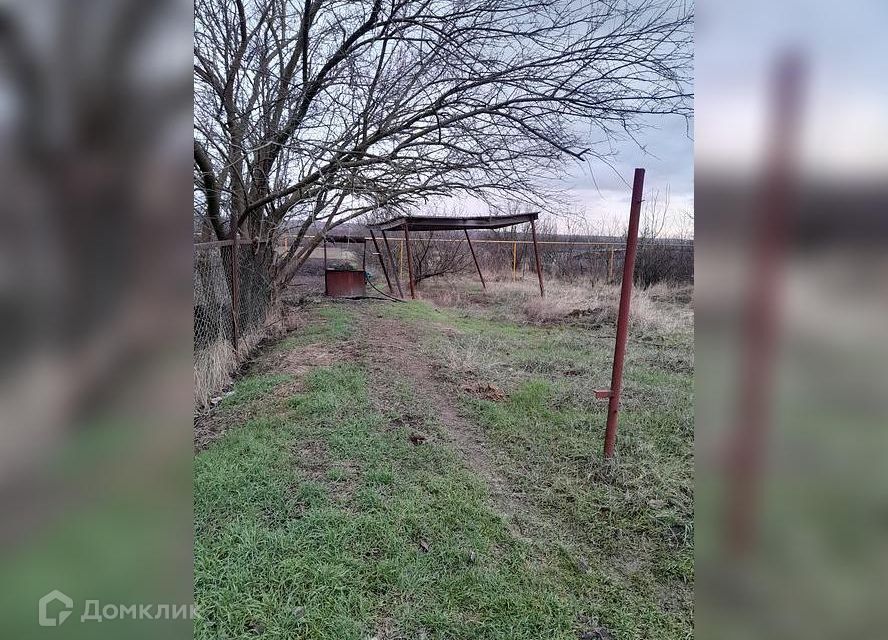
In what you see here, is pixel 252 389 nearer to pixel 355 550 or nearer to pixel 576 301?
pixel 355 550

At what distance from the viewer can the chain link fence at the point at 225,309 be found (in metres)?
4.46

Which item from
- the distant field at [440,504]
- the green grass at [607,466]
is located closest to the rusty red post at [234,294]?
the distant field at [440,504]

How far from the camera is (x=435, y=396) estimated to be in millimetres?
4461

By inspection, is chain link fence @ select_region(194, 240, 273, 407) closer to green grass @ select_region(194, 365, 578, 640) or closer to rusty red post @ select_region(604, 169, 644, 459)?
green grass @ select_region(194, 365, 578, 640)
